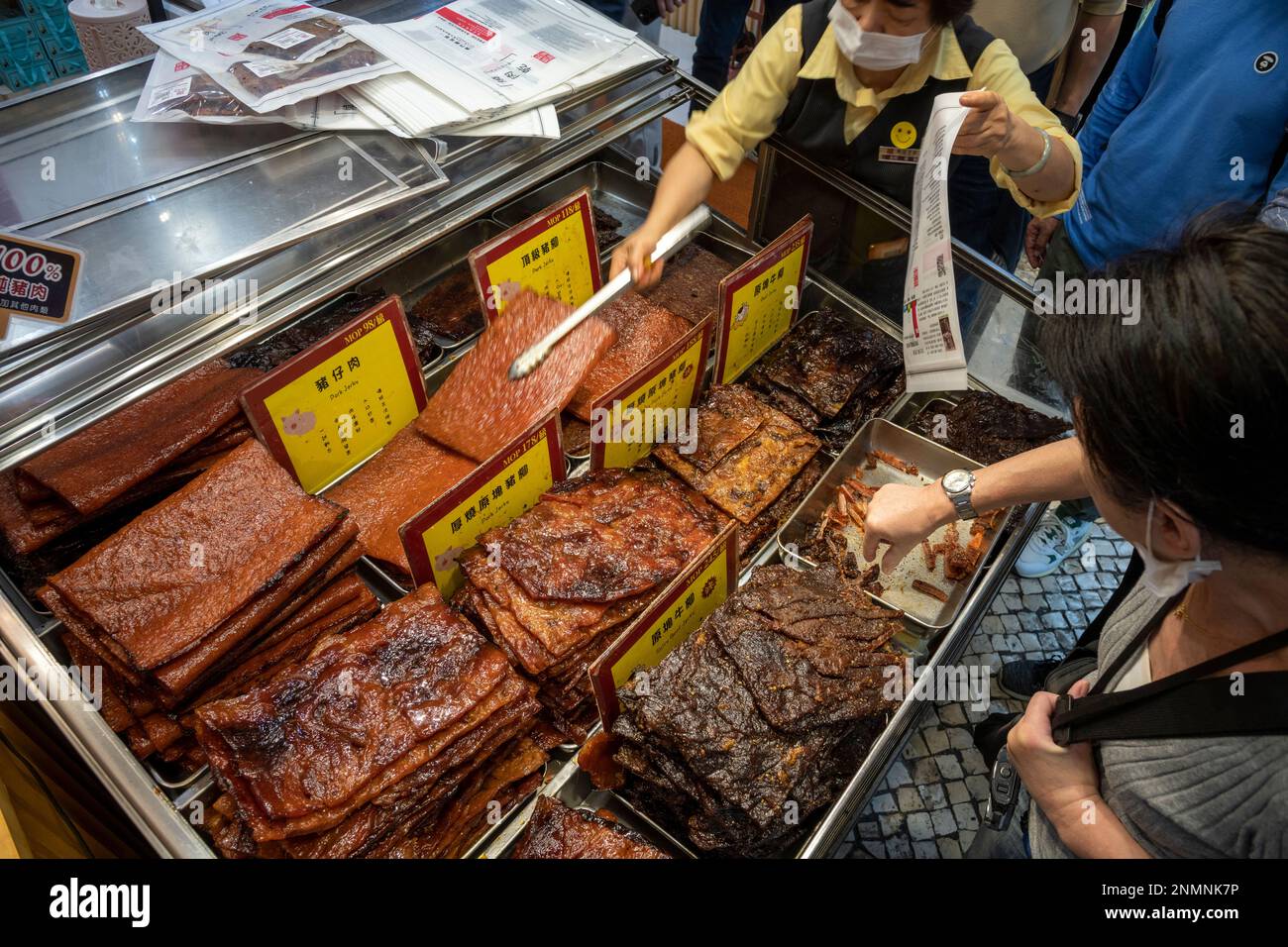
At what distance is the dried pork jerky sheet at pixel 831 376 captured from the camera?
10.1 feet

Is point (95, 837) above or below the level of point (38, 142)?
below

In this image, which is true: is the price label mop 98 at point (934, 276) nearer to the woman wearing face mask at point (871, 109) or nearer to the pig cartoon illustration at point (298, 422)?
the woman wearing face mask at point (871, 109)

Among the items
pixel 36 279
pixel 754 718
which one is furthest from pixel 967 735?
pixel 36 279

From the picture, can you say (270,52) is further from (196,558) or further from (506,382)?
(196,558)

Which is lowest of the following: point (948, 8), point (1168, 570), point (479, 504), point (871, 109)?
point (479, 504)

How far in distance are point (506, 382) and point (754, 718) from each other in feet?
4.52

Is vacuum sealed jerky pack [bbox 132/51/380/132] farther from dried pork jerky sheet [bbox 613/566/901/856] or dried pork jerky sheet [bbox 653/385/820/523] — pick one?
dried pork jerky sheet [bbox 613/566/901/856]

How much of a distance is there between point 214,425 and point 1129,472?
230 cm

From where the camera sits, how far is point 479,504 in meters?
2.40

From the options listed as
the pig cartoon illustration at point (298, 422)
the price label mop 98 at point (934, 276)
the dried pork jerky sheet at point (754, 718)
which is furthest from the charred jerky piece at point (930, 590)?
the pig cartoon illustration at point (298, 422)
